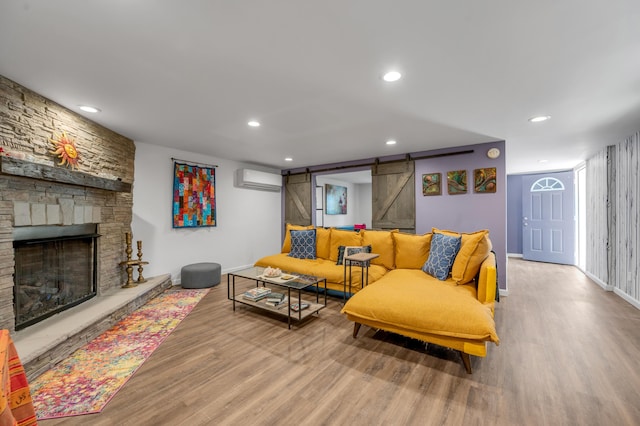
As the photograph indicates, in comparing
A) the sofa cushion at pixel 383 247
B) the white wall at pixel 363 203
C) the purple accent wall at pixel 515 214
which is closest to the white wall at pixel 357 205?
the white wall at pixel 363 203

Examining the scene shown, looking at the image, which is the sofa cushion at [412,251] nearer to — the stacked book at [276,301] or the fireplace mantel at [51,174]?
the stacked book at [276,301]

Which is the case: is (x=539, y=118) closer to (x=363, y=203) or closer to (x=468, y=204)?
(x=468, y=204)

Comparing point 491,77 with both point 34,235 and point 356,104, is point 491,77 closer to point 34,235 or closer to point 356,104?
point 356,104

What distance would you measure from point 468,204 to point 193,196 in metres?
4.60

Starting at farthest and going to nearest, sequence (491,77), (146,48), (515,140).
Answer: (515,140) < (491,77) < (146,48)

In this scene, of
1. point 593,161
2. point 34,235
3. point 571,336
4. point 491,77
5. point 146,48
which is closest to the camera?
point 146,48

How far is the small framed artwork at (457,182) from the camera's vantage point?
4.24 m

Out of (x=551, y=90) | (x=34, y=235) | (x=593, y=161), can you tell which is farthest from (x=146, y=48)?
(x=593, y=161)

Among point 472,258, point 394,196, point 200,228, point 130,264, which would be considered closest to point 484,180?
point 394,196

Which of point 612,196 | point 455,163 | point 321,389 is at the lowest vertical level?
point 321,389

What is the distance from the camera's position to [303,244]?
14.4ft

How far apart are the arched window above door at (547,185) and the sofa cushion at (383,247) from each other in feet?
16.7

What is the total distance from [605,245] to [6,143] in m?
7.56

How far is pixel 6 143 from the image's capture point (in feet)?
7.16
